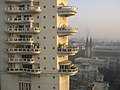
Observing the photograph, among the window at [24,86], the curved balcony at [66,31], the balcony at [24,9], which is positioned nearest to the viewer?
the balcony at [24,9]

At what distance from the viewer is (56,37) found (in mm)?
13492

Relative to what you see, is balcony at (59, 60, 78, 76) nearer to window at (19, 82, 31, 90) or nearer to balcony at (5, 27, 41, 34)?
window at (19, 82, 31, 90)

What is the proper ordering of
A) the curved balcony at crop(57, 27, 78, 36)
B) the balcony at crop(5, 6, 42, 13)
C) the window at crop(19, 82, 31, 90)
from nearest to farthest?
the balcony at crop(5, 6, 42, 13)
the curved balcony at crop(57, 27, 78, 36)
the window at crop(19, 82, 31, 90)

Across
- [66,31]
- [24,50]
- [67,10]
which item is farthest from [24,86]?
[67,10]

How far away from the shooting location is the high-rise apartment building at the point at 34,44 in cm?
1352

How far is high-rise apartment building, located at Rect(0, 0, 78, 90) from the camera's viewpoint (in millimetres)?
13516

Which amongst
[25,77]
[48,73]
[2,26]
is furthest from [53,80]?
[2,26]

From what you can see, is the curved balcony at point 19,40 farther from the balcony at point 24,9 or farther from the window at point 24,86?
the window at point 24,86

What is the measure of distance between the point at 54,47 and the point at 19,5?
2.57 m

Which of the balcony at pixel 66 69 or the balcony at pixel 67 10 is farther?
the balcony at pixel 66 69

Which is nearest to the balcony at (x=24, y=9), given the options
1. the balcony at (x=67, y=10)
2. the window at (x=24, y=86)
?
the balcony at (x=67, y=10)

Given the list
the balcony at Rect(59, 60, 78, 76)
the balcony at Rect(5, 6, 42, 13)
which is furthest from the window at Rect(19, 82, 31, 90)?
the balcony at Rect(5, 6, 42, 13)

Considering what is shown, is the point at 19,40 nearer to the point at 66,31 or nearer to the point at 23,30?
the point at 23,30

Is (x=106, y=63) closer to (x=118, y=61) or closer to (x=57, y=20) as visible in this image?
(x=118, y=61)
